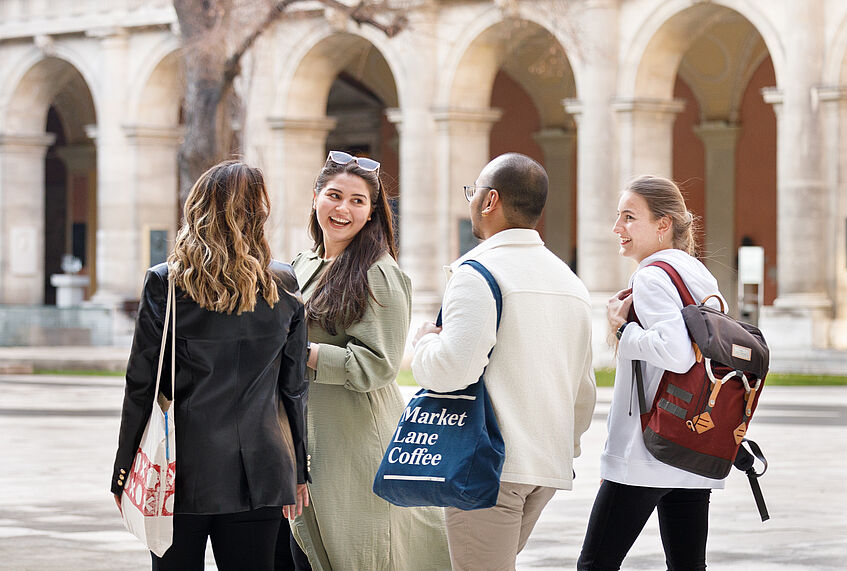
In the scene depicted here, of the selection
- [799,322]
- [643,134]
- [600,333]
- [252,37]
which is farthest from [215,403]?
[643,134]

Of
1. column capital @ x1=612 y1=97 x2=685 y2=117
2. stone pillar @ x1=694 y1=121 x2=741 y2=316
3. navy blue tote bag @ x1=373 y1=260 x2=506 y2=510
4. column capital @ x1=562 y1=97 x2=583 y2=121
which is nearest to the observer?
navy blue tote bag @ x1=373 y1=260 x2=506 y2=510

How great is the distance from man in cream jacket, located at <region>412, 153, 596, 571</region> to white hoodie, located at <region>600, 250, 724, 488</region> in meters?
0.39

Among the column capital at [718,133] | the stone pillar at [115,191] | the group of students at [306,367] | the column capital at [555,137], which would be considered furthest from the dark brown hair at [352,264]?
the column capital at [555,137]

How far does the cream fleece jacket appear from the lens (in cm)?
409

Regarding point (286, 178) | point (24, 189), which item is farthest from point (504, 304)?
point (24, 189)

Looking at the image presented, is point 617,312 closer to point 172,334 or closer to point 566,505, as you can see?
point 172,334

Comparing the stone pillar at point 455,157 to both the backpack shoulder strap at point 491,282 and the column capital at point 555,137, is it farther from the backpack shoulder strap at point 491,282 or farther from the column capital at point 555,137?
the backpack shoulder strap at point 491,282

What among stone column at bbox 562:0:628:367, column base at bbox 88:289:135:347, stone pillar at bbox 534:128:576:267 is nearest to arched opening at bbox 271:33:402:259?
column base at bbox 88:289:135:347

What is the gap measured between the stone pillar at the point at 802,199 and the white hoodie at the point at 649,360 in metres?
18.2

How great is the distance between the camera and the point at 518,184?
426 centimetres

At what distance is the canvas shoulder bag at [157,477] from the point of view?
4062 mm

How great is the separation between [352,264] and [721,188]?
26595 mm

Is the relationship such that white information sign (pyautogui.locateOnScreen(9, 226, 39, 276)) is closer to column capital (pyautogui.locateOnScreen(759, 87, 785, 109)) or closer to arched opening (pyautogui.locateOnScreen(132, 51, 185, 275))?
arched opening (pyautogui.locateOnScreen(132, 51, 185, 275))

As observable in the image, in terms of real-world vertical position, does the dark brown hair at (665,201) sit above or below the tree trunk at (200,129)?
below
